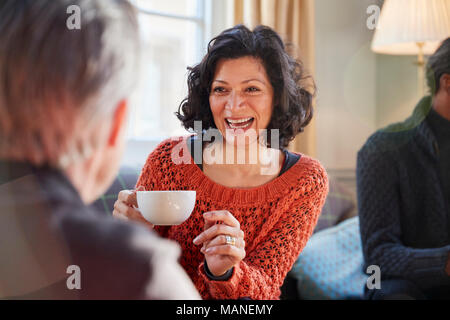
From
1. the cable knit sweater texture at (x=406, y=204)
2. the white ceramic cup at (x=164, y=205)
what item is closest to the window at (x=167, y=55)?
the cable knit sweater texture at (x=406, y=204)

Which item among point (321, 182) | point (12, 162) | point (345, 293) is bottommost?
point (345, 293)

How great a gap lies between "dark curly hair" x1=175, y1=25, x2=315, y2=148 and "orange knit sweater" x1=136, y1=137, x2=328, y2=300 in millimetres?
77

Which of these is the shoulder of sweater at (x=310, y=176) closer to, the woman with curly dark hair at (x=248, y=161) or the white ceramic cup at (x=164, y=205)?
the woman with curly dark hair at (x=248, y=161)

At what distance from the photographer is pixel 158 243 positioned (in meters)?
0.34

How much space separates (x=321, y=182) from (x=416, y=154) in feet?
0.78

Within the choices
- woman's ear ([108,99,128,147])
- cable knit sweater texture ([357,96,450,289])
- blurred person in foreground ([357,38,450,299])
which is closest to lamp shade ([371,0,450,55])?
blurred person in foreground ([357,38,450,299])

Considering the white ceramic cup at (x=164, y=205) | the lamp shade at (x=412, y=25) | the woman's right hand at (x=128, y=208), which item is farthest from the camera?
the lamp shade at (x=412, y=25)

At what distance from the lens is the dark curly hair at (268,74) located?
94 cm

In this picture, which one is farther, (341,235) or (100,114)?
(341,235)

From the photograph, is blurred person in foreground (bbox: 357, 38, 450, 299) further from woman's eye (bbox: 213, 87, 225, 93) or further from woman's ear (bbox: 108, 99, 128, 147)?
woman's ear (bbox: 108, 99, 128, 147)

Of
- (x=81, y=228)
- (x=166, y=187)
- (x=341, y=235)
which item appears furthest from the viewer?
(x=341, y=235)
